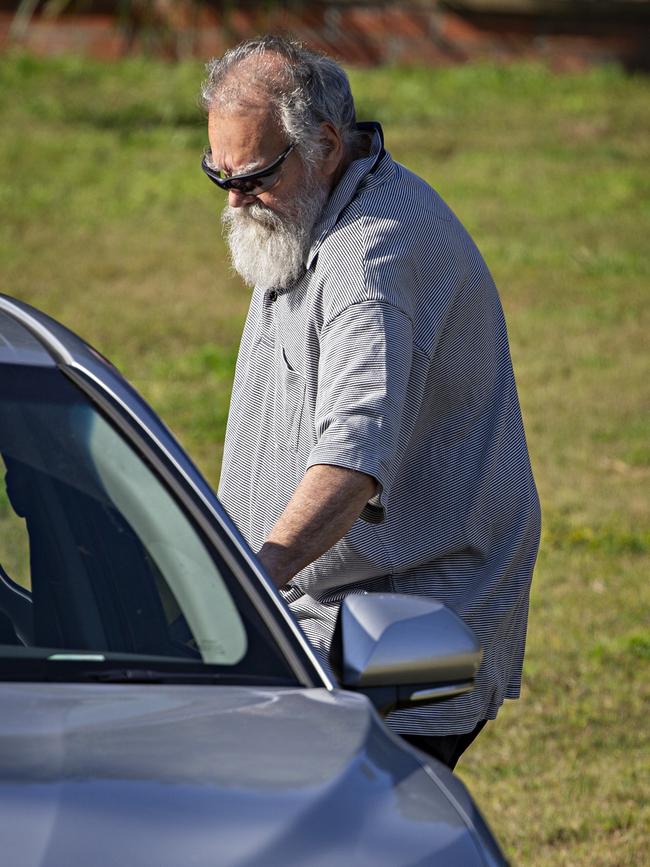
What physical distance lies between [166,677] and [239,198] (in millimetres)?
1143

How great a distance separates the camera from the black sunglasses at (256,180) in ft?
8.96

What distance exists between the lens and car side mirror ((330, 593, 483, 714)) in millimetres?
2062

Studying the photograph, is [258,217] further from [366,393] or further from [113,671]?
[113,671]

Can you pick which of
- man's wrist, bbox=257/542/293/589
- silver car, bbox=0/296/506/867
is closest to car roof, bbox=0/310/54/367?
A: silver car, bbox=0/296/506/867

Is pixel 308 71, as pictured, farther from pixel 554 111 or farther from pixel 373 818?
pixel 554 111

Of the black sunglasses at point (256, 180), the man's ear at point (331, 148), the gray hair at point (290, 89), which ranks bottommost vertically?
the black sunglasses at point (256, 180)

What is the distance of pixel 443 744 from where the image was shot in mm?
2801

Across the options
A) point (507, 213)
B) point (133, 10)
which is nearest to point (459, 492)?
point (507, 213)

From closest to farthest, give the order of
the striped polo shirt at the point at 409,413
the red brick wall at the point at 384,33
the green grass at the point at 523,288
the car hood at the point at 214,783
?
1. the car hood at the point at 214,783
2. the striped polo shirt at the point at 409,413
3. the green grass at the point at 523,288
4. the red brick wall at the point at 384,33

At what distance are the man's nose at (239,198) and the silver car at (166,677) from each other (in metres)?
0.57

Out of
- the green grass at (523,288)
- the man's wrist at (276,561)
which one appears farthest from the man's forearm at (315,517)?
the green grass at (523,288)

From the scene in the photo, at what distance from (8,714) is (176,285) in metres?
9.76

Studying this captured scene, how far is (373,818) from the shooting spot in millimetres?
1738

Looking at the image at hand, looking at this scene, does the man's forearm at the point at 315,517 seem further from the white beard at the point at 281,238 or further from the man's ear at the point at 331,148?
the man's ear at the point at 331,148
